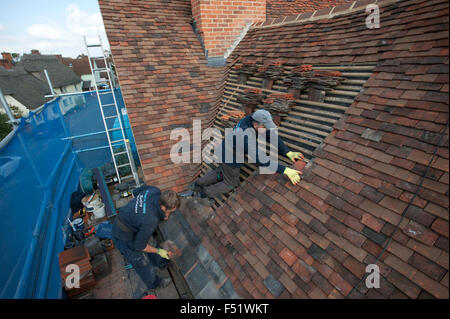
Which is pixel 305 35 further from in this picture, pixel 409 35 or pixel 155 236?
pixel 155 236

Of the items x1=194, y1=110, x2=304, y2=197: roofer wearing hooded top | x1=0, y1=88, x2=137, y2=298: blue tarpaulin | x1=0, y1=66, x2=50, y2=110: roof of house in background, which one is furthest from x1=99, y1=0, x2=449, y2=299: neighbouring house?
x1=0, y1=66, x2=50, y2=110: roof of house in background

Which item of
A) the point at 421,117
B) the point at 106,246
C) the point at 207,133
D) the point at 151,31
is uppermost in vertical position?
the point at 151,31

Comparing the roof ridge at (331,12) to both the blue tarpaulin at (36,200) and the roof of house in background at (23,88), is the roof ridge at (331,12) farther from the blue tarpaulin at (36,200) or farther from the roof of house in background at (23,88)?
the roof of house in background at (23,88)

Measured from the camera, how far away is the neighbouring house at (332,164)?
218cm

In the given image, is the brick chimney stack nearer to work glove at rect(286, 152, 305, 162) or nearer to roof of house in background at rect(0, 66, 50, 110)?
roof of house in background at rect(0, 66, 50, 110)

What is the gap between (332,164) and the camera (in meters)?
3.01

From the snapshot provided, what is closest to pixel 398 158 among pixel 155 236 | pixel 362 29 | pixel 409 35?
pixel 409 35

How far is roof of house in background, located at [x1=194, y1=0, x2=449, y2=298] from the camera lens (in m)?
2.09

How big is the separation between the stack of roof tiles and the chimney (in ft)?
1.37

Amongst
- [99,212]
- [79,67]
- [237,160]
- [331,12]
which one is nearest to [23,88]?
[79,67]

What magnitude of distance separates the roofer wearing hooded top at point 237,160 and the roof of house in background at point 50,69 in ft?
129

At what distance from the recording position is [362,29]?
3920mm

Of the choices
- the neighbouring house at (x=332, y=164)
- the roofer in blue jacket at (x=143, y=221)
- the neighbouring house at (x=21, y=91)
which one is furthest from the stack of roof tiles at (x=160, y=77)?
the neighbouring house at (x=21, y=91)
